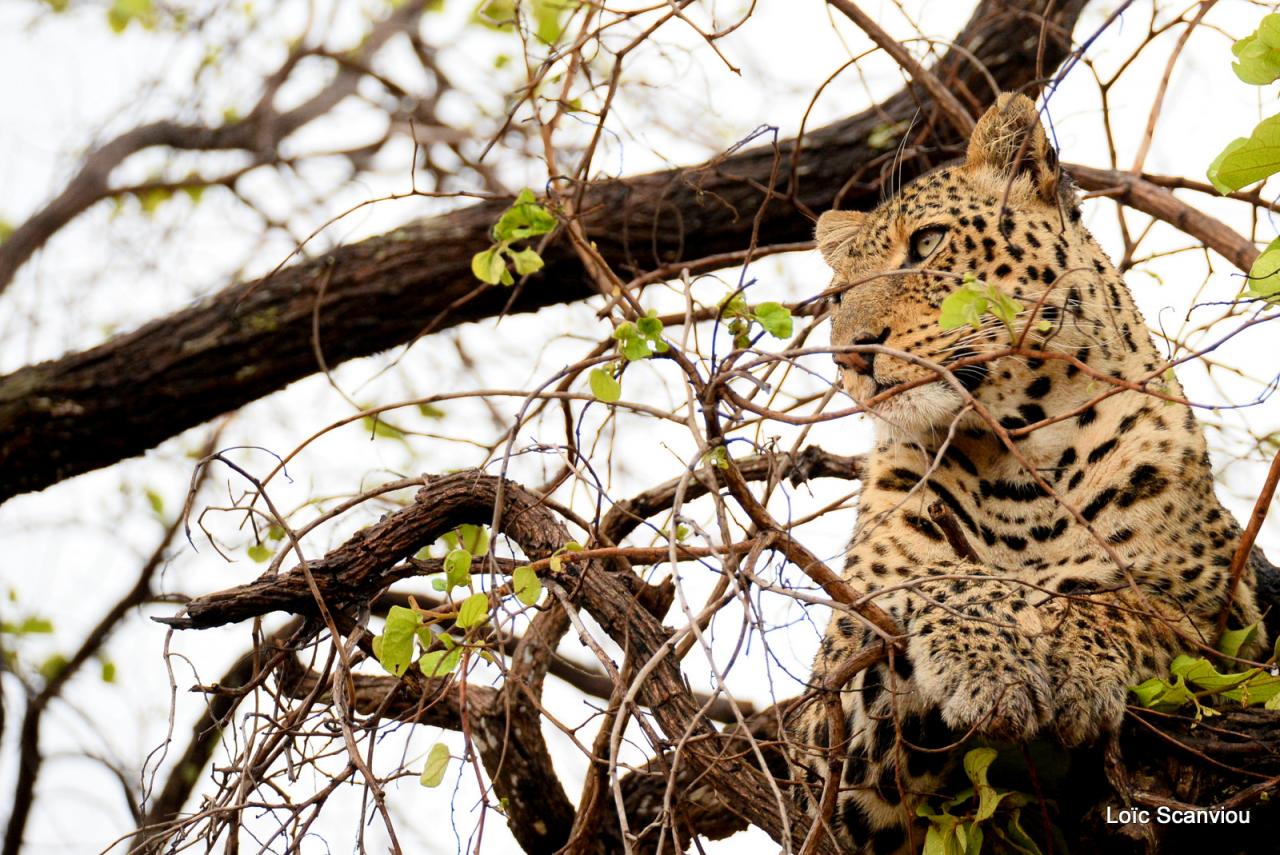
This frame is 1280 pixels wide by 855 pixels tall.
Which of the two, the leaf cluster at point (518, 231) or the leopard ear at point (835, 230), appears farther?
the leopard ear at point (835, 230)

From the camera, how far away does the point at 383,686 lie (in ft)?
16.7

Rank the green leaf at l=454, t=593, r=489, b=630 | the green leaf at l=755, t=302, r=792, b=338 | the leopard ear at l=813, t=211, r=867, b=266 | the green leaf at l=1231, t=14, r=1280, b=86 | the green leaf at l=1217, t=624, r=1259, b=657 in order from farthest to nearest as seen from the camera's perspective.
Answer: the leopard ear at l=813, t=211, r=867, b=266 < the green leaf at l=1217, t=624, r=1259, b=657 < the green leaf at l=454, t=593, r=489, b=630 < the green leaf at l=755, t=302, r=792, b=338 < the green leaf at l=1231, t=14, r=1280, b=86

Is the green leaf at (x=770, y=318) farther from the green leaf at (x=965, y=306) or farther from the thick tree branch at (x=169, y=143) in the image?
the thick tree branch at (x=169, y=143)

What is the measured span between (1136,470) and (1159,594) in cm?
39

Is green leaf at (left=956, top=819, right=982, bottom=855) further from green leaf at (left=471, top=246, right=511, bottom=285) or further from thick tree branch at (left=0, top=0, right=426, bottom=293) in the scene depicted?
thick tree branch at (left=0, top=0, right=426, bottom=293)

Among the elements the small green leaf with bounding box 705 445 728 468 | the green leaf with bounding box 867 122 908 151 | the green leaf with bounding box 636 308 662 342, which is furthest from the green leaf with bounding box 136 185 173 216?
the small green leaf with bounding box 705 445 728 468

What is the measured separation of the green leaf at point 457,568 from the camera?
3.64m

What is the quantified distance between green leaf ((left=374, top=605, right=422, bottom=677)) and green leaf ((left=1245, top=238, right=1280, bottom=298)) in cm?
203

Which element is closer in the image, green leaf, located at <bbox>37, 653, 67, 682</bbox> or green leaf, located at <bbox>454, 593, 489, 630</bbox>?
green leaf, located at <bbox>454, 593, 489, 630</bbox>

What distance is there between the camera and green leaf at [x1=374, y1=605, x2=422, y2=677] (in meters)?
3.54

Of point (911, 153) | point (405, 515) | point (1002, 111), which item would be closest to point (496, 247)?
point (405, 515)

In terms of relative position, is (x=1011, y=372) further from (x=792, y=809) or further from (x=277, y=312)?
(x=277, y=312)

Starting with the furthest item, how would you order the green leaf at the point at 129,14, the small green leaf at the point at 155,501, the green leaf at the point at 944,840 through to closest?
the green leaf at the point at 129,14
the small green leaf at the point at 155,501
the green leaf at the point at 944,840

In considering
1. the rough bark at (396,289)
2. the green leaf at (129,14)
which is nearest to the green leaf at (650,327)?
the rough bark at (396,289)
